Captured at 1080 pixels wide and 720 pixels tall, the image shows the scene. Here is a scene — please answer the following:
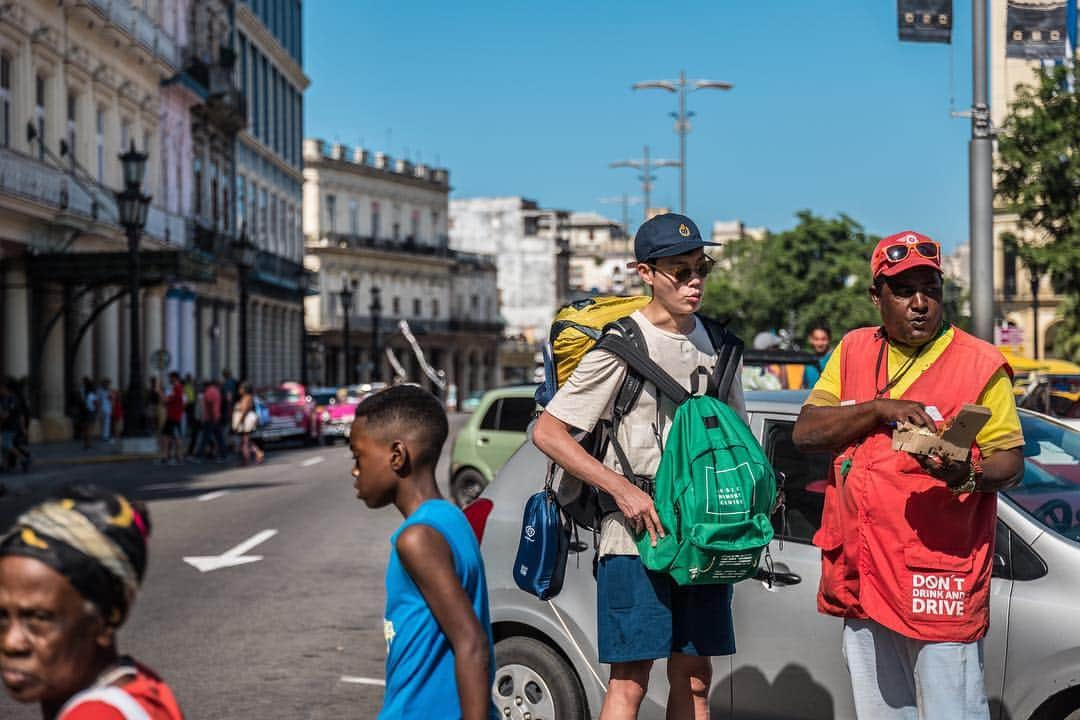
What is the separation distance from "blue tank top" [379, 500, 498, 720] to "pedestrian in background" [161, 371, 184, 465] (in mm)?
28180

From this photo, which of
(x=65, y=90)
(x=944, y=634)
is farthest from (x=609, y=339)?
(x=65, y=90)

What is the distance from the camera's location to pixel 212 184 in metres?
59.1

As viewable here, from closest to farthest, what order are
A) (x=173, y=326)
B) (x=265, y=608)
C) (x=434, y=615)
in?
(x=434, y=615)
(x=265, y=608)
(x=173, y=326)

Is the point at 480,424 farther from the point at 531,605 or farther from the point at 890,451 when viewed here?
the point at 890,451

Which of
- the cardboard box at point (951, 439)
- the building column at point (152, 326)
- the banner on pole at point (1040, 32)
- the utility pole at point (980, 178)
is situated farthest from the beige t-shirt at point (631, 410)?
the building column at point (152, 326)

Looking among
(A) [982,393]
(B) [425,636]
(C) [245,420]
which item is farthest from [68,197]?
(B) [425,636]

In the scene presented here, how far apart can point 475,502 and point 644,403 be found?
1.63m

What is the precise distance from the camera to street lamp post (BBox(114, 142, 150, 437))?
31000mm

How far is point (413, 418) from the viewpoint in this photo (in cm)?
371

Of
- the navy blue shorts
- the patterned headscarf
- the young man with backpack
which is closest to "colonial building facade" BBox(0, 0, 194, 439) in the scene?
the young man with backpack

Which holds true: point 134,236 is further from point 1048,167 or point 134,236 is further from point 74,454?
point 1048,167

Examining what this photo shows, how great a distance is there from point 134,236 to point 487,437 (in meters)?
16.2

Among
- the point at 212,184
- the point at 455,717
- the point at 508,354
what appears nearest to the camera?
the point at 455,717

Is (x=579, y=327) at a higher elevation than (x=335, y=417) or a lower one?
higher
